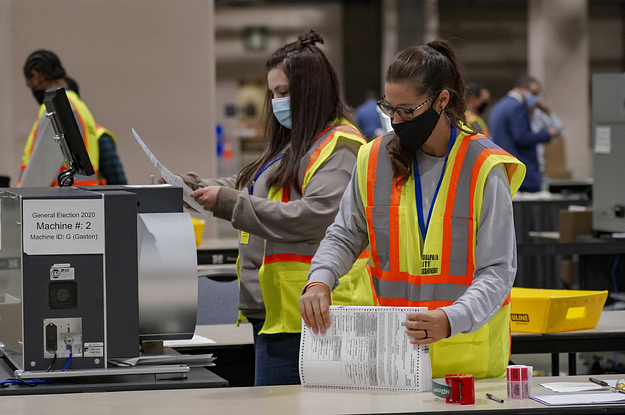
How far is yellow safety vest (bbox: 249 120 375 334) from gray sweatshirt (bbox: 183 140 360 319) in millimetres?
25

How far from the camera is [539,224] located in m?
6.80

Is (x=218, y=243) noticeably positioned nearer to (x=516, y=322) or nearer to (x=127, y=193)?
(x=516, y=322)

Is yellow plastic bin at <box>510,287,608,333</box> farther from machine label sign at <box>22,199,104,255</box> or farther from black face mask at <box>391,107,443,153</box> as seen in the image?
machine label sign at <box>22,199,104,255</box>

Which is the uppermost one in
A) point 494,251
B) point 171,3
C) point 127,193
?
point 171,3

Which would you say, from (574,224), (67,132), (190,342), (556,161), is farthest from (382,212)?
(556,161)

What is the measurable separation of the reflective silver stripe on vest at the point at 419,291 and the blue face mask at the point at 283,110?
0.67 metres

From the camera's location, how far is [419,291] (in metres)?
1.99

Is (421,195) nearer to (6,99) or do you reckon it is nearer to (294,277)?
(294,277)

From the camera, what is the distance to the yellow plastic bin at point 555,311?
2871 mm

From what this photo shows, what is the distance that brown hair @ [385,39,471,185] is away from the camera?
6.49 feet

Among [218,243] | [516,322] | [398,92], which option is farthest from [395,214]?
[218,243]

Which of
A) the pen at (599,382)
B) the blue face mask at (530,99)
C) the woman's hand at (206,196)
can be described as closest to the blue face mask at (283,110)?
the woman's hand at (206,196)

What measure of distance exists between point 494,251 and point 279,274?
71cm

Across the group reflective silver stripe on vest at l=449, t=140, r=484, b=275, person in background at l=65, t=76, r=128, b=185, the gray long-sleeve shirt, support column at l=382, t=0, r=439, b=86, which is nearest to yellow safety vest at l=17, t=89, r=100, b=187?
person in background at l=65, t=76, r=128, b=185
